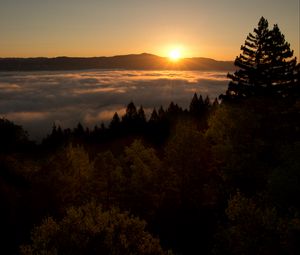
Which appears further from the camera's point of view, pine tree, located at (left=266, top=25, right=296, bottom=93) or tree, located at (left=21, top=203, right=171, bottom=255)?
pine tree, located at (left=266, top=25, right=296, bottom=93)

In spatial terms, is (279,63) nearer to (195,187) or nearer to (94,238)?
(195,187)

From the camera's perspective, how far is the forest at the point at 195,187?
18078 millimetres

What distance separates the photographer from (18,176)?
49.1 meters

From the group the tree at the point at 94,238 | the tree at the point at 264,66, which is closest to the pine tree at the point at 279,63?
the tree at the point at 264,66

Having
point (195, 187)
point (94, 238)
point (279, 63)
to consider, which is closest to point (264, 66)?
point (279, 63)

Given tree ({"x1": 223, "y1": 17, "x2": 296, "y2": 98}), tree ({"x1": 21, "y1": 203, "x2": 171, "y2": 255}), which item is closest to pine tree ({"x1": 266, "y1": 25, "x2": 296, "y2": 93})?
tree ({"x1": 223, "y1": 17, "x2": 296, "y2": 98})

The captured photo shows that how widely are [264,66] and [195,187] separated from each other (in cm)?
1834

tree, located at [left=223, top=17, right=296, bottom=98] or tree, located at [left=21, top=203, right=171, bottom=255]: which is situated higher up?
tree, located at [left=223, top=17, right=296, bottom=98]

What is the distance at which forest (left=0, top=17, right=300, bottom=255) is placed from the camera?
18078 mm

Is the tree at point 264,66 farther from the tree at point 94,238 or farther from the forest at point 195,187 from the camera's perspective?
the tree at point 94,238

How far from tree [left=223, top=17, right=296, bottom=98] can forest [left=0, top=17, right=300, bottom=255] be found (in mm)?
117

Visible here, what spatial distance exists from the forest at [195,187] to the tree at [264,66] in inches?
4.6

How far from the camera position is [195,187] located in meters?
36.9

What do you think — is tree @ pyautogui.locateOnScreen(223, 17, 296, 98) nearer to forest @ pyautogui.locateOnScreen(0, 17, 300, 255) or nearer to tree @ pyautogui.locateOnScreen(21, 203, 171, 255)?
forest @ pyautogui.locateOnScreen(0, 17, 300, 255)
